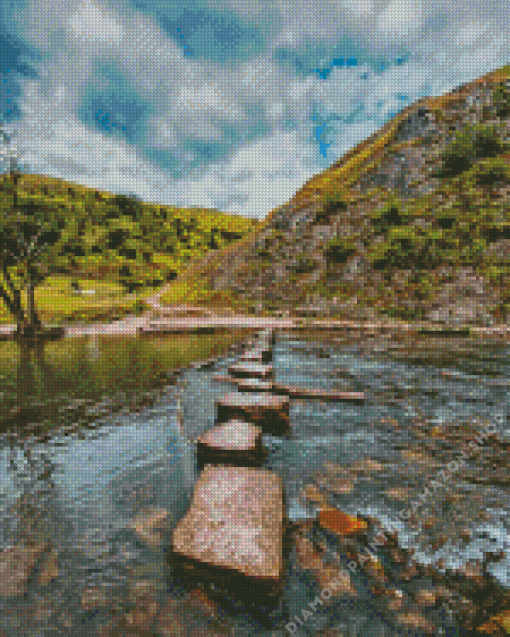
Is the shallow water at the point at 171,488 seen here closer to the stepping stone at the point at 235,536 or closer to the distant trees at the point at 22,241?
the stepping stone at the point at 235,536

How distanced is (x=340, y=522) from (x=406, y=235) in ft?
94.7

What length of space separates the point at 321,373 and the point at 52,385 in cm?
752

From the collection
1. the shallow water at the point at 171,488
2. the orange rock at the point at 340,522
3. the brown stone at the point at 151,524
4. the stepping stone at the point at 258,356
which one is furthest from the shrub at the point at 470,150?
the brown stone at the point at 151,524

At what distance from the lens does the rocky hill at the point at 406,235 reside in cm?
2322

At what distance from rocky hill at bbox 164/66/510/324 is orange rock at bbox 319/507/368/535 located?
2133 cm

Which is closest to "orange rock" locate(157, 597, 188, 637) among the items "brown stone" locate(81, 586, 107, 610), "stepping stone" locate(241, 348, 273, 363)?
"brown stone" locate(81, 586, 107, 610)

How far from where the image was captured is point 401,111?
6016cm

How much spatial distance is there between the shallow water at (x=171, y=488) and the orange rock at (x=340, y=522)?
0.15 meters

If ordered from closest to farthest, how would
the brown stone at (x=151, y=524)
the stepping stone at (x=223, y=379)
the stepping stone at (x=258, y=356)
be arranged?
the brown stone at (x=151, y=524), the stepping stone at (x=223, y=379), the stepping stone at (x=258, y=356)

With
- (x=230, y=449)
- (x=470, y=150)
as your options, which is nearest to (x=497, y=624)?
(x=230, y=449)

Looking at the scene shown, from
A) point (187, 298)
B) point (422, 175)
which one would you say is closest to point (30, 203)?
point (187, 298)

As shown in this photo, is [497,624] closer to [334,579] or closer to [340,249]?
[334,579]

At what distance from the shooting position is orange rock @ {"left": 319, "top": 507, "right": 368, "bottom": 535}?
307 cm

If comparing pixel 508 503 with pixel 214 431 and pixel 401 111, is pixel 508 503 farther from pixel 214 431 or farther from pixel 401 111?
pixel 401 111
